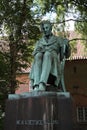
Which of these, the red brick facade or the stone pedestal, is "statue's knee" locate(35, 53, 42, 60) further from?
the red brick facade

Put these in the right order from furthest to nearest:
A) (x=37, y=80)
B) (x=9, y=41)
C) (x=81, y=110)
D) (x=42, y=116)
Result: (x=81, y=110) → (x=9, y=41) → (x=37, y=80) → (x=42, y=116)

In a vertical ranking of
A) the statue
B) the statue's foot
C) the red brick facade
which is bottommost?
the red brick facade

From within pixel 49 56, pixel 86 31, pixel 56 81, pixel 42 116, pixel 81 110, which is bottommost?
pixel 81 110

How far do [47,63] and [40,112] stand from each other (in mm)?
1304

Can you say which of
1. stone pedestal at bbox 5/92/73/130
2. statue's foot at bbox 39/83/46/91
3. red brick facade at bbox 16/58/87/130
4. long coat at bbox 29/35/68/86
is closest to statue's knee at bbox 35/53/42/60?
long coat at bbox 29/35/68/86

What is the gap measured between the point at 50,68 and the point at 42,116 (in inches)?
51.9

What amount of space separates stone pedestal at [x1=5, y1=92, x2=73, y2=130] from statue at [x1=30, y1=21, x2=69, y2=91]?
0.46 meters

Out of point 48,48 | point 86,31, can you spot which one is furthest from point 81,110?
point 48,48

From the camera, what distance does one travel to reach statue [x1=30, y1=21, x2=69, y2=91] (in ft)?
25.1

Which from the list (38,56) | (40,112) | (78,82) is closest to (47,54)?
(38,56)

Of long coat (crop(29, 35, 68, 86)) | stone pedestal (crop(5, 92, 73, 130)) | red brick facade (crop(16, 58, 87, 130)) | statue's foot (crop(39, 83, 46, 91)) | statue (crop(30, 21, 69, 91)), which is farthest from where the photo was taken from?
red brick facade (crop(16, 58, 87, 130))

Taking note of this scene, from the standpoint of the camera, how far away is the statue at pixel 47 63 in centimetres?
766

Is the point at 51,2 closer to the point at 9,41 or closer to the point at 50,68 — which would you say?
the point at 9,41

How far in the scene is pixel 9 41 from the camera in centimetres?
1867
